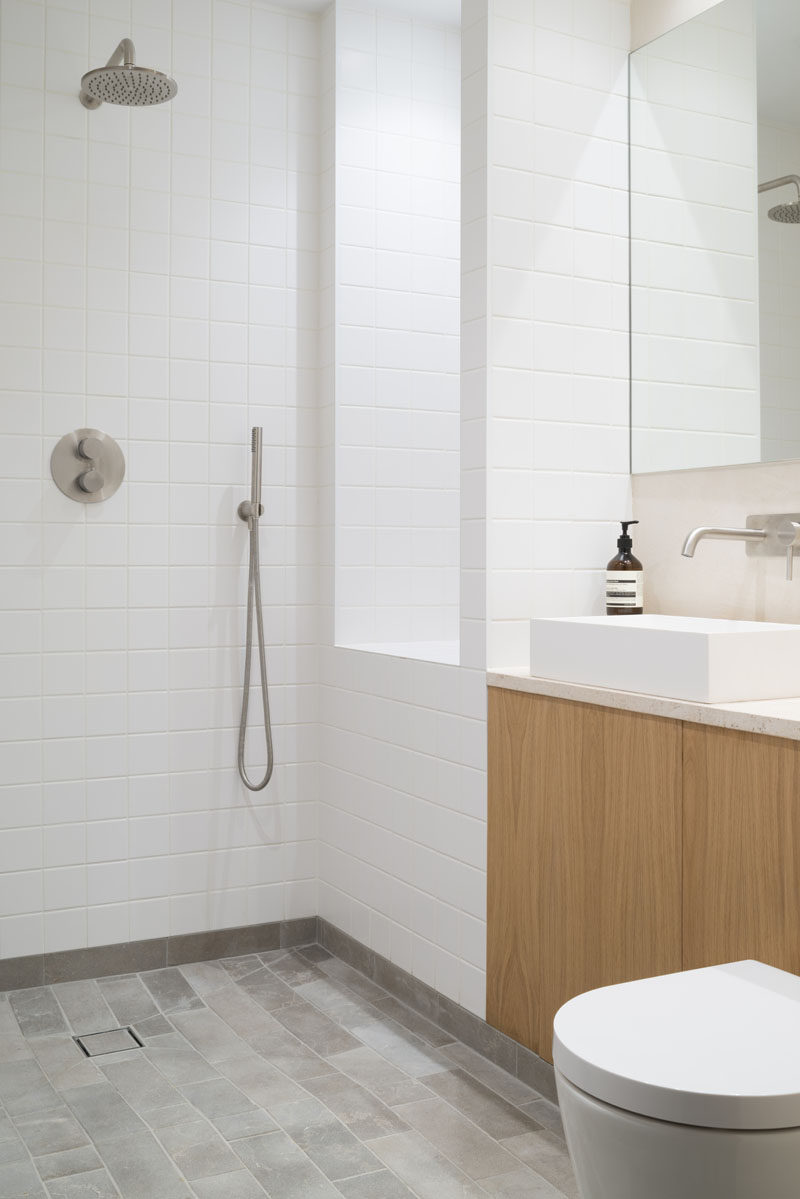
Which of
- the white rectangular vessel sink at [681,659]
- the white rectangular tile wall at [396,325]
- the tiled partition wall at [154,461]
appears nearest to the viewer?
the white rectangular vessel sink at [681,659]

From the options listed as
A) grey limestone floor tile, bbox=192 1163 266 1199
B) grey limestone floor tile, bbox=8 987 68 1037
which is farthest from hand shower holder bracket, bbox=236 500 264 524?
grey limestone floor tile, bbox=192 1163 266 1199

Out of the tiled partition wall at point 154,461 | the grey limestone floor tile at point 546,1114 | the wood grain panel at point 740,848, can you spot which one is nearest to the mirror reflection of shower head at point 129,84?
the tiled partition wall at point 154,461

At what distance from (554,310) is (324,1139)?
5.84 ft

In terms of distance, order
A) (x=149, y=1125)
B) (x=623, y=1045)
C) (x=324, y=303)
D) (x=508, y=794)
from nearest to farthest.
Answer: (x=623, y=1045), (x=149, y=1125), (x=508, y=794), (x=324, y=303)

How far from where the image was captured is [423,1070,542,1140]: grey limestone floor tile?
2.13 m

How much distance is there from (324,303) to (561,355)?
937mm

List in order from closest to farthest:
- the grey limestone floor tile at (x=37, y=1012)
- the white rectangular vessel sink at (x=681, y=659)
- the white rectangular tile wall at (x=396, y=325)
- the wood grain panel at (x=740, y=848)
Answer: the wood grain panel at (x=740, y=848)
the white rectangular vessel sink at (x=681, y=659)
the grey limestone floor tile at (x=37, y=1012)
the white rectangular tile wall at (x=396, y=325)

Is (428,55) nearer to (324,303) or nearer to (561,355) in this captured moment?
(324,303)

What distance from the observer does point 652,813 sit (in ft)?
6.35

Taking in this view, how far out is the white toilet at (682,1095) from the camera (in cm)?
117

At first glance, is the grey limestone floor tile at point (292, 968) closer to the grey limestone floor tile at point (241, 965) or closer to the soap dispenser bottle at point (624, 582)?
the grey limestone floor tile at point (241, 965)

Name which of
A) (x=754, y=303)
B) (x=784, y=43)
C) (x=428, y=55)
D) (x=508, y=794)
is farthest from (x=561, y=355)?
(x=428, y=55)

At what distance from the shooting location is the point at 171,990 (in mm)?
2863

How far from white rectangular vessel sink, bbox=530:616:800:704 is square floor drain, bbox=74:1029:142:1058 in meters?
1.31
